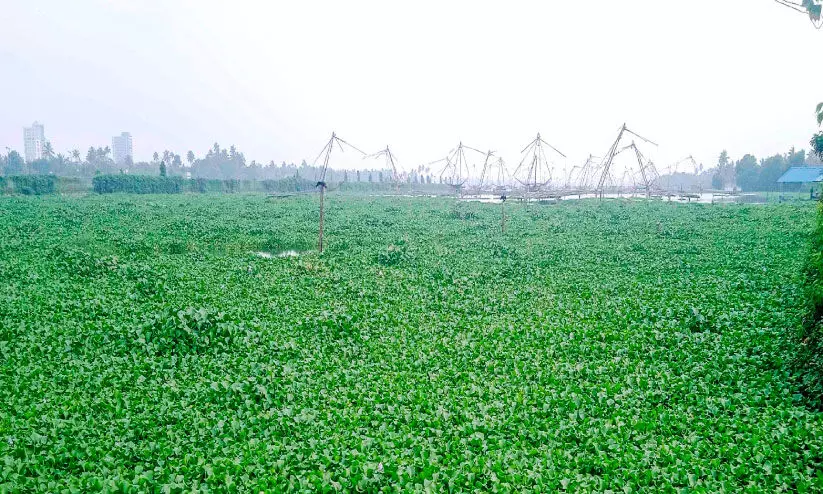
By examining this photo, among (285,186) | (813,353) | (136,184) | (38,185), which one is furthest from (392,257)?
(285,186)

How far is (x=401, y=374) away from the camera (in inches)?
308

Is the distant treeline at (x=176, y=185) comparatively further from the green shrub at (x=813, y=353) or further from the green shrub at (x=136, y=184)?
the green shrub at (x=813, y=353)

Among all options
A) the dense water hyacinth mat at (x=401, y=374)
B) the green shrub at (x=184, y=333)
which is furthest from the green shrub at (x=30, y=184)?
the green shrub at (x=184, y=333)

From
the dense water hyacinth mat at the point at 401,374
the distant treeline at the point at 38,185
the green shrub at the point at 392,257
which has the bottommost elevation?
the dense water hyacinth mat at the point at 401,374

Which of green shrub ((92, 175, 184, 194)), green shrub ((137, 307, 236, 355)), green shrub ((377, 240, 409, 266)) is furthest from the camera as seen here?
green shrub ((92, 175, 184, 194))

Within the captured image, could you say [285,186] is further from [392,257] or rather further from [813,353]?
[813,353]

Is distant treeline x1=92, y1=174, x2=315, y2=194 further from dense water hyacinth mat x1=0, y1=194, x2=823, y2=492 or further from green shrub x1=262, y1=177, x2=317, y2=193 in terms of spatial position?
dense water hyacinth mat x1=0, y1=194, x2=823, y2=492

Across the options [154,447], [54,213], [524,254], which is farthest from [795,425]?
[54,213]

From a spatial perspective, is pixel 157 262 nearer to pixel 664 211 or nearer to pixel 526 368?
pixel 526 368

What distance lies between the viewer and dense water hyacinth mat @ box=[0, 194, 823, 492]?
5.29 metres

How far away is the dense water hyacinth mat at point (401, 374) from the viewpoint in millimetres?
5289

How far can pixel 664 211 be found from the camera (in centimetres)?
3525

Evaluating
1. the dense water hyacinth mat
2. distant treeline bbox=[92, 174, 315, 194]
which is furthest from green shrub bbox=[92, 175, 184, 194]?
the dense water hyacinth mat

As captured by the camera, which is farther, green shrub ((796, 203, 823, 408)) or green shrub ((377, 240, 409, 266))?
green shrub ((377, 240, 409, 266))
